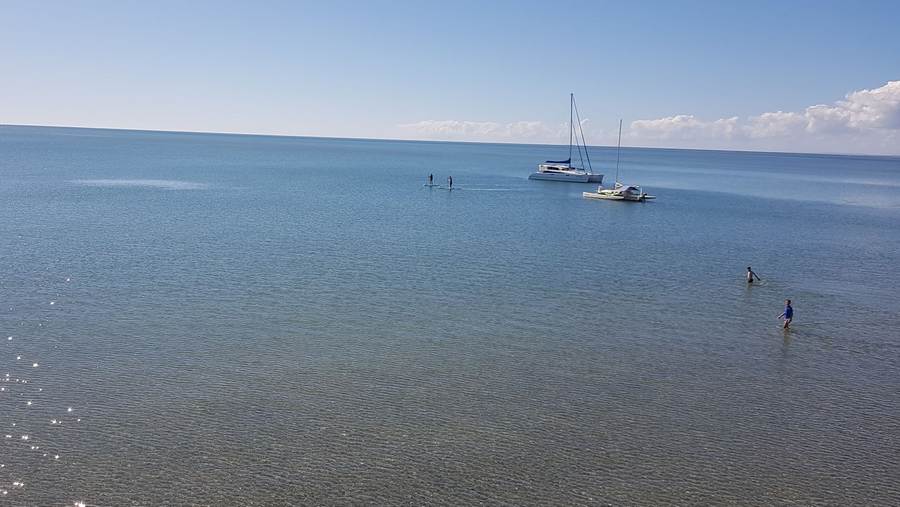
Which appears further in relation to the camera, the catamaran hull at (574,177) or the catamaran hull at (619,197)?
the catamaran hull at (574,177)

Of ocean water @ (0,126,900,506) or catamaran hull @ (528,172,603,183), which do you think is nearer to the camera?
ocean water @ (0,126,900,506)

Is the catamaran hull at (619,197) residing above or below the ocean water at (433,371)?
above

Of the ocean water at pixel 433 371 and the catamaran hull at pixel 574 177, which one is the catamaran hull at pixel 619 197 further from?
the ocean water at pixel 433 371

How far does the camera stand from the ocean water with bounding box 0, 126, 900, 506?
20031 mm

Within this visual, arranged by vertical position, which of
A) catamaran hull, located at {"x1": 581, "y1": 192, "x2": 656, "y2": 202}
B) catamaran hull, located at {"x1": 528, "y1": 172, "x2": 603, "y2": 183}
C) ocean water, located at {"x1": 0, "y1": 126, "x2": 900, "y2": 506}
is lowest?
ocean water, located at {"x1": 0, "y1": 126, "x2": 900, "y2": 506}

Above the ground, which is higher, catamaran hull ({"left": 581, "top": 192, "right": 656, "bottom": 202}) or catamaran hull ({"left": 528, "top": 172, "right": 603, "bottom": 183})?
catamaran hull ({"left": 528, "top": 172, "right": 603, "bottom": 183})

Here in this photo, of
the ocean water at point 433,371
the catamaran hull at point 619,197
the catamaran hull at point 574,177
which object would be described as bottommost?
the ocean water at point 433,371

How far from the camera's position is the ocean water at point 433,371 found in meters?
20.0

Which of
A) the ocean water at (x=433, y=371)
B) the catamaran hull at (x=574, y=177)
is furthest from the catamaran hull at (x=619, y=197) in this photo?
the ocean water at (x=433, y=371)

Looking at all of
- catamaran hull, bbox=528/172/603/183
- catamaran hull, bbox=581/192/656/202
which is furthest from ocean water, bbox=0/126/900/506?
catamaran hull, bbox=528/172/603/183

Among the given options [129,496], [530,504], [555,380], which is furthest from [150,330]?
[530,504]

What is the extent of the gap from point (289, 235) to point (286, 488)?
4422cm

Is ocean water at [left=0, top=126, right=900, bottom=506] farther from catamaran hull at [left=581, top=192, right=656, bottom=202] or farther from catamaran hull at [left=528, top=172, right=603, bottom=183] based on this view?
catamaran hull at [left=528, top=172, right=603, bottom=183]

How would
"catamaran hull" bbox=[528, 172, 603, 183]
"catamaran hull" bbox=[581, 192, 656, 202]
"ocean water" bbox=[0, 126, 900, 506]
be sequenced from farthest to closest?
1. "catamaran hull" bbox=[528, 172, 603, 183]
2. "catamaran hull" bbox=[581, 192, 656, 202]
3. "ocean water" bbox=[0, 126, 900, 506]
